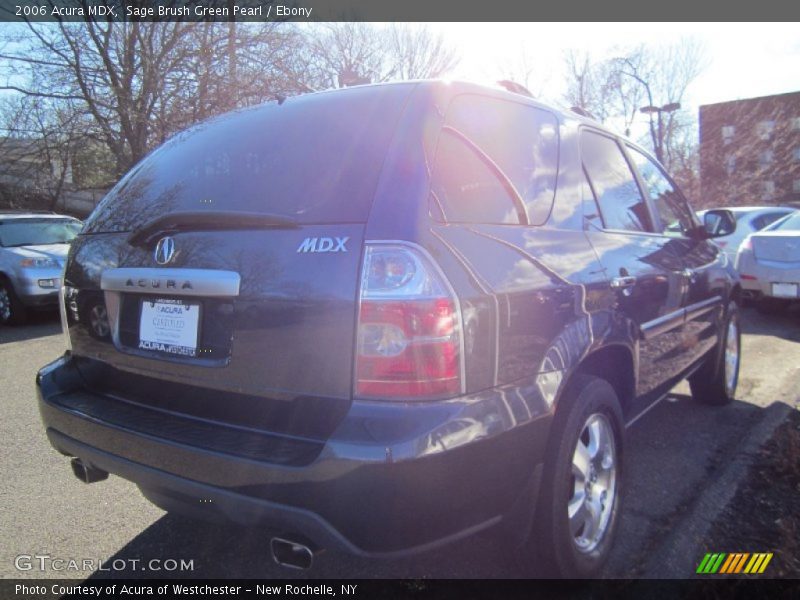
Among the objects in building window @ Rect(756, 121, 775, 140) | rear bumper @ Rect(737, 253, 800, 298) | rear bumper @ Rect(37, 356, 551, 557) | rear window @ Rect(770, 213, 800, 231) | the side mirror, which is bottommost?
rear bumper @ Rect(37, 356, 551, 557)

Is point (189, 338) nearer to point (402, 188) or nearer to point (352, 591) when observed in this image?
point (402, 188)

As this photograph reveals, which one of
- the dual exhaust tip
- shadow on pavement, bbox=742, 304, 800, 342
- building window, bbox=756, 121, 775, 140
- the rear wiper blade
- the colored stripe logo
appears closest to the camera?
the dual exhaust tip

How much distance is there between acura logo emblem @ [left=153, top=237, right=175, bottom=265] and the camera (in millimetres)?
1963

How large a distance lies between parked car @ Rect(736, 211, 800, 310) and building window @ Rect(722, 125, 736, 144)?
30.9 meters

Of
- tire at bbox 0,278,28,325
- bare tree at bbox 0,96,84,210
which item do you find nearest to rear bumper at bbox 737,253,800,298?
tire at bbox 0,278,28,325

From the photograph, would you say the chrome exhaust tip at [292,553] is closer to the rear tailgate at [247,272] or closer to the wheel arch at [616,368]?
the rear tailgate at [247,272]

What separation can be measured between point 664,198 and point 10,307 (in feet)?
27.8

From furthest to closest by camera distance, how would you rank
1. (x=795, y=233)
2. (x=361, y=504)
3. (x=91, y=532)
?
(x=795, y=233) < (x=91, y=532) < (x=361, y=504)

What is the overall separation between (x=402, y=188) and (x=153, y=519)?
6.64ft

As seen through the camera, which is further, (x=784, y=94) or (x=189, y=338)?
(x=784, y=94)

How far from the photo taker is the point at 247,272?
180 cm

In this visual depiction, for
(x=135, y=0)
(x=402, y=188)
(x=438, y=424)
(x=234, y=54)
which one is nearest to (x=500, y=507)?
(x=438, y=424)

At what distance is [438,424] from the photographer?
157cm

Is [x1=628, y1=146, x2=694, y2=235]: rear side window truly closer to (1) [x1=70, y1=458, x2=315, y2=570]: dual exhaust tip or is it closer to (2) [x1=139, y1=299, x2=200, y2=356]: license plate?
(2) [x1=139, y1=299, x2=200, y2=356]: license plate
